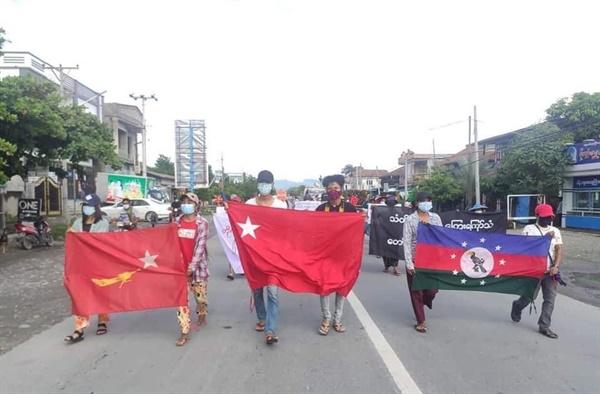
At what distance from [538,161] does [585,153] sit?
2.28 m

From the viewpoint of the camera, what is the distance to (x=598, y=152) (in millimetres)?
23859

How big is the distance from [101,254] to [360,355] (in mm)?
3164

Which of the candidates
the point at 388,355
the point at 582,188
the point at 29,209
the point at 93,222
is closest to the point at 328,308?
the point at 388,355

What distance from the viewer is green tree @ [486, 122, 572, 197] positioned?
26.0m

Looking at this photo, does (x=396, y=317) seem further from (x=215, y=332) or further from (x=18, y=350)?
(x=18, y=350)

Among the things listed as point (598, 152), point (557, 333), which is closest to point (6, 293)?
point (557, 333)

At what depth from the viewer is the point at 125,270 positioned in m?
5.50

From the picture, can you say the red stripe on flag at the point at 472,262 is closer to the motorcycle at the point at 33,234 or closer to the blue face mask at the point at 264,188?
the blue face mask at the point at 264,188

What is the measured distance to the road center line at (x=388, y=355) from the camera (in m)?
4.04

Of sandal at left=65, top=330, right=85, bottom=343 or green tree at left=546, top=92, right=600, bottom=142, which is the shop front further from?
sandal at left=65, top=330, right=85, bottom=343

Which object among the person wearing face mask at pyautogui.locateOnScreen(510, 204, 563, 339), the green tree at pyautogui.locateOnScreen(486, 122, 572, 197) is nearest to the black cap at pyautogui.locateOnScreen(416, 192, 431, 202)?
the person wearing face mask at pyautogui.locateOnScreen(510, 204, 563, 339)

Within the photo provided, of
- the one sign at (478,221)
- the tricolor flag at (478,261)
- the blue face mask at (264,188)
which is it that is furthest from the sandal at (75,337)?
the one sign at (478,221)

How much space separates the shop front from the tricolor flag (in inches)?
843

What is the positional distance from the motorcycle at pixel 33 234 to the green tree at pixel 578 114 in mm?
27322
